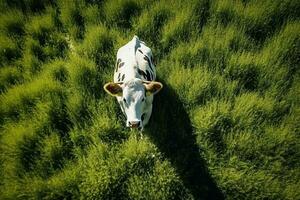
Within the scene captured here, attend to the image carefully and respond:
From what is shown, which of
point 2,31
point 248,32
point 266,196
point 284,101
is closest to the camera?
point 266,196

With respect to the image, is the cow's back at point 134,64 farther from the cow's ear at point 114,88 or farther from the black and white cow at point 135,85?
the cow's ear at point 114,88

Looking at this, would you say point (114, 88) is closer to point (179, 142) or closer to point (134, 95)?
point (134, 95)

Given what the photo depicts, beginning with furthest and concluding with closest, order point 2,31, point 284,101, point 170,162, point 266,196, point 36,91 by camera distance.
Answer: point 2,31 → point 36,91 → point 284,101 → point 170,162 → point 266,196

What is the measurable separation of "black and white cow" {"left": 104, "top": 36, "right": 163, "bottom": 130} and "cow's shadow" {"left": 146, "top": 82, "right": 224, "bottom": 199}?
0.24 metres

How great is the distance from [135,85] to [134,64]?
552 mm

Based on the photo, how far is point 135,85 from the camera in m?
3.27

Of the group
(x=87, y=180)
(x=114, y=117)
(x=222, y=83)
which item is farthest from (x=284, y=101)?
(x=87, y=180)

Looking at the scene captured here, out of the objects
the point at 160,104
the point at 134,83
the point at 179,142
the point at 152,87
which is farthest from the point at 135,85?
the point at 179,142

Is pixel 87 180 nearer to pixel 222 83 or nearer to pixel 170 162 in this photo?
pixel 170 162

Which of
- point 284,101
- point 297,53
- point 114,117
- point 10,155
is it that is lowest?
point 10,155

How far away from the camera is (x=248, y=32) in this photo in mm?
4711

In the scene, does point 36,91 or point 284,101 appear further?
point 36,91

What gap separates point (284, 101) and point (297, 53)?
0.91 m

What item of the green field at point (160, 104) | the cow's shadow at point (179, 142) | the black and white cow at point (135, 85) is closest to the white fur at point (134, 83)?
the black and white cow at point (135, 85)
